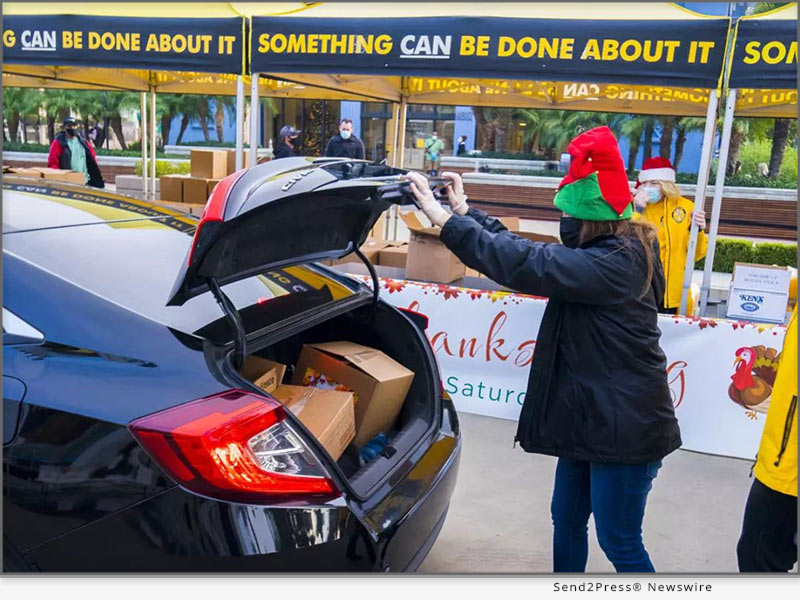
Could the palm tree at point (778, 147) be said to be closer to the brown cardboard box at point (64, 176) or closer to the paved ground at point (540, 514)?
the brown cardboard box at point (64, 176)

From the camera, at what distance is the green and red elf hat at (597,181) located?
7.95 feet

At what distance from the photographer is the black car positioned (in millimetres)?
1833

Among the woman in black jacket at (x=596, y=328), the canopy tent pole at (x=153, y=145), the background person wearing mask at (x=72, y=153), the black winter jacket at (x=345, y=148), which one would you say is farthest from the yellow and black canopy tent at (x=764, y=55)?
the background person wearing mask at (x=72, y=153)

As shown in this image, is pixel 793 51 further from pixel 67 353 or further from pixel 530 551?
pixel 67 353

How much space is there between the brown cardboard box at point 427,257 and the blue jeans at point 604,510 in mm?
3508

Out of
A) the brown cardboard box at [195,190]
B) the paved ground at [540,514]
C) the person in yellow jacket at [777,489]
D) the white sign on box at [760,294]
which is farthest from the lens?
the brown cardboard box at [195,190]

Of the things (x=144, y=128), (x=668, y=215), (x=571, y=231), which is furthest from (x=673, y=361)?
(x=144, y=128)

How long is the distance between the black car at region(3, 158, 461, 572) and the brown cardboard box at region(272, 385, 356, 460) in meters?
0.18

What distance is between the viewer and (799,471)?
223 cm

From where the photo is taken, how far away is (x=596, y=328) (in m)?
2.46

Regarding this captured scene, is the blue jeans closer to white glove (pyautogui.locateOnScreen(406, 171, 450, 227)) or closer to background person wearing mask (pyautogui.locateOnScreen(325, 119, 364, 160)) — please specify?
white glove (pyautogui.locateOnScreen(406, 171, 450, 227))

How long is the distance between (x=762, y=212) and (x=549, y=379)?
1578cm

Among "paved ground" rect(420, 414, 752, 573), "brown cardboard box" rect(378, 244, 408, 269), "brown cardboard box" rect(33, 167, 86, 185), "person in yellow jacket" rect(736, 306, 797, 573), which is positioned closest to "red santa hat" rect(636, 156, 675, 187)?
"brown cardboard box" rect(378, 244, 408, 269)

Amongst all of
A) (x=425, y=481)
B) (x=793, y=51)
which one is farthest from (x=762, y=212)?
(x=425, y=481)
